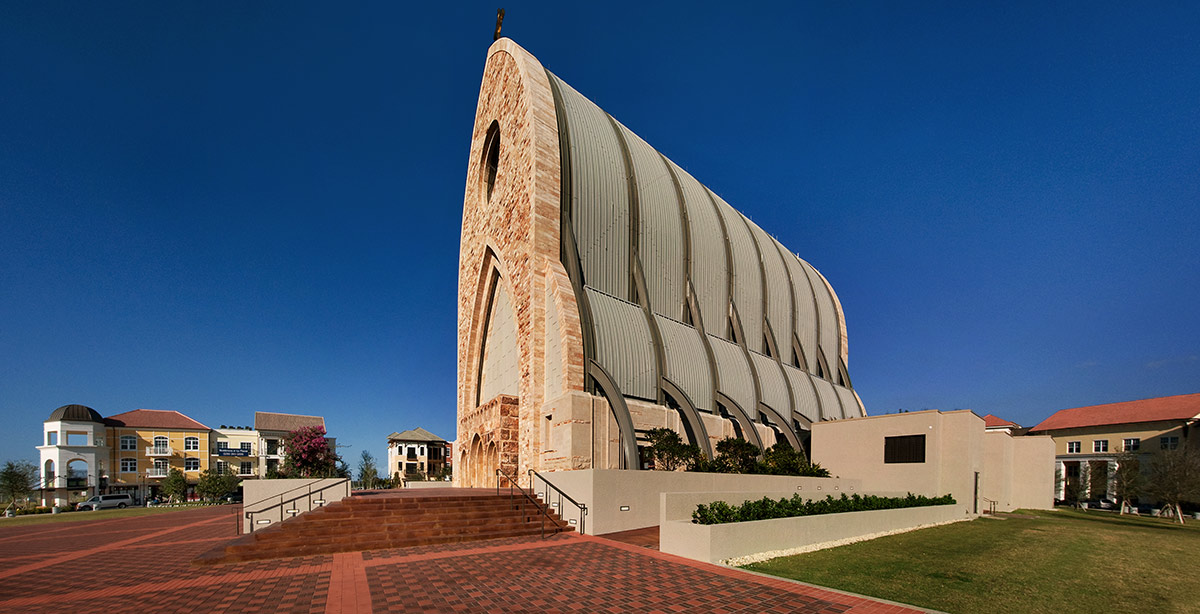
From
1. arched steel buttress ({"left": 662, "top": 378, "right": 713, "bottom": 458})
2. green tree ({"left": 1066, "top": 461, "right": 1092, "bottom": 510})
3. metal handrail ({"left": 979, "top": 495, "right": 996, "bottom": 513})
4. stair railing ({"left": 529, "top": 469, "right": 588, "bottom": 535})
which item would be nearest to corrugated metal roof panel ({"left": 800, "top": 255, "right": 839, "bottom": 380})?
metal handrail ({"left": 979, "top": 495, "right": 996, "bottom": 513})

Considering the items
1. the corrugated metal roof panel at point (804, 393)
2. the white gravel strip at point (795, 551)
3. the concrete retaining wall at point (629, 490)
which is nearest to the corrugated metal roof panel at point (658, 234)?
the concrete retaining wall at point (629, 490)

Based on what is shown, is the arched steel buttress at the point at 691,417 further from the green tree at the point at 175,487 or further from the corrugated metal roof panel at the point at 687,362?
the green tree at the point at 175,487

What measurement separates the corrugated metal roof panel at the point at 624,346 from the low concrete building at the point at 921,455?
971cm

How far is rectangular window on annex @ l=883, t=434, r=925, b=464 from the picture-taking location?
2158 centimetres

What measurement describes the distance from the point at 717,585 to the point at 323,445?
594 inches

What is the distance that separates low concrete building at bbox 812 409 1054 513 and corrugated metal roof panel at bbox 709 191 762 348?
24.6ft

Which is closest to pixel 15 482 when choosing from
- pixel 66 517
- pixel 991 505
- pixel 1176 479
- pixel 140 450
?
pixel 140 450

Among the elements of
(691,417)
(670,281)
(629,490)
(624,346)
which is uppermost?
(670,281)

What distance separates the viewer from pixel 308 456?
17.8 metres

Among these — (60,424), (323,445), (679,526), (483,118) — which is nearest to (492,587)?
(679,526)

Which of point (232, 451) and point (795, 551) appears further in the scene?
point (232, 451)

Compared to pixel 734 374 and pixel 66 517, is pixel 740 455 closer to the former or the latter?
pixel 734 374

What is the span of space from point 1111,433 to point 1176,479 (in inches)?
783

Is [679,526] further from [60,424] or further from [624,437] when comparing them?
[60,424]
